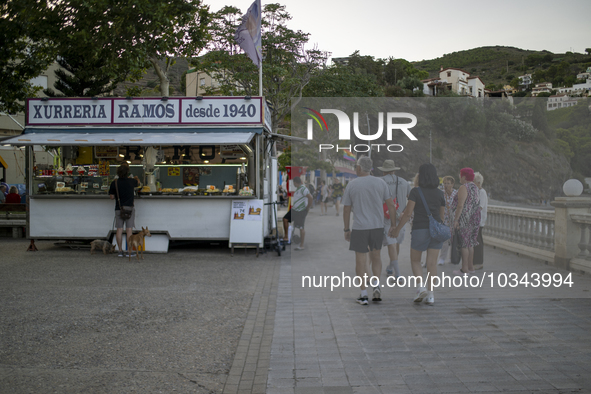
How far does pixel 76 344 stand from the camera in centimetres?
478

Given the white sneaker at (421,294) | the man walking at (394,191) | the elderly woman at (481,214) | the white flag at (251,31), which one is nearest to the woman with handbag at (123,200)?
the white flag at (251,31)

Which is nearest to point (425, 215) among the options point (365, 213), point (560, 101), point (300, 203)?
point (365, 213)

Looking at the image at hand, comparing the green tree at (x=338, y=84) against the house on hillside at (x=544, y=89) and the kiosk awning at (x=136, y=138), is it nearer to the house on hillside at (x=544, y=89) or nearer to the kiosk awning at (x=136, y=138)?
the house on hillside at (x=544, y=89)

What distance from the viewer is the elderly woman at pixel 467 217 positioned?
757cm

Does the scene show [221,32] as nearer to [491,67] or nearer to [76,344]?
[76,344]

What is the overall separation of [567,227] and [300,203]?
5.45 metres

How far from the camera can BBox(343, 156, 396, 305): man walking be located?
20.7ft

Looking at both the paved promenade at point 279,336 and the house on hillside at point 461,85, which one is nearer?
the paved promenade at point 279,336

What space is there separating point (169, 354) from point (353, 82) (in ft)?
93.5

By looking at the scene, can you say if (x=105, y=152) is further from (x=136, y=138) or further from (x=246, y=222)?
(x=246, y=222)

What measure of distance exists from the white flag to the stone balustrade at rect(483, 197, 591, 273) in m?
7.40

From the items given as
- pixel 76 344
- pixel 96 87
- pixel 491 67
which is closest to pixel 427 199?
pixel 76 344

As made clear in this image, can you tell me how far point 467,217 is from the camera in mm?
7949

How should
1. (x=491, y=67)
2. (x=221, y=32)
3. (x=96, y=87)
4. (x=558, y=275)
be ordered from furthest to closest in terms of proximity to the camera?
(x=491, y=67) < (x=221, y=32) < (x=96, y=87) < (x=558, y=275)
